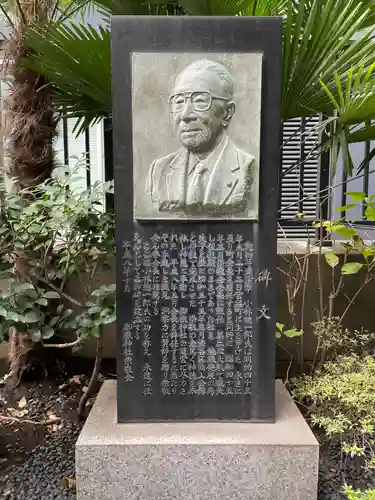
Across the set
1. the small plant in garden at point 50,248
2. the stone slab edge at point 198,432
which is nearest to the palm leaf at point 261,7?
the small plant in garden at point 50,248

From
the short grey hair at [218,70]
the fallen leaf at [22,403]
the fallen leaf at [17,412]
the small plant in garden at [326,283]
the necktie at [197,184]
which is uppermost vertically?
the short grey hair at [218,70]

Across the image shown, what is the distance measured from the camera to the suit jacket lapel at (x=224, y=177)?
228 centimetres

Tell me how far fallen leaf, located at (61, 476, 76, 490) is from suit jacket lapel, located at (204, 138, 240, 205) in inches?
66.2

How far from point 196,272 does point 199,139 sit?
655mm

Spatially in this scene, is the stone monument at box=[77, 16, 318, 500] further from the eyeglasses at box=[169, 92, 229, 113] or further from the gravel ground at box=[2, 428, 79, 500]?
the gravel ground at box=[2, 428, 79, 500]

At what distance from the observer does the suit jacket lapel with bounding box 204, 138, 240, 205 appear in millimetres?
2279

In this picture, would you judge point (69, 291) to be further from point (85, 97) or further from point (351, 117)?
point (351, 117)

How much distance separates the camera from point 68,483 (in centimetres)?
254

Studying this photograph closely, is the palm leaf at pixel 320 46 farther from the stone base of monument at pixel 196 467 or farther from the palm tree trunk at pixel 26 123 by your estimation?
the stone base of monument at pixel 196 467

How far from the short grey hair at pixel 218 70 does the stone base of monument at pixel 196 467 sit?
1.67 meters

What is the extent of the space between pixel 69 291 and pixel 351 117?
230cm

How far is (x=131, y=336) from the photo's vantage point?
7.91 feet

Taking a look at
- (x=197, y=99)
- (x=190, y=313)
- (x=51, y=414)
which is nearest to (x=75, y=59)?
(x=197, y=99)

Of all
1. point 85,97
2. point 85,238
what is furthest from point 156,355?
point 85,97
